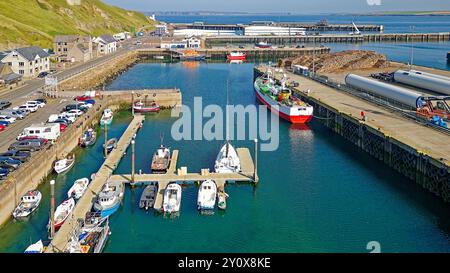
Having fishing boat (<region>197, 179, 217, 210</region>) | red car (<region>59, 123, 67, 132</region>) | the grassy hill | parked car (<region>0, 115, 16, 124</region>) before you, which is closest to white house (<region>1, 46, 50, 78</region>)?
the grassy hill

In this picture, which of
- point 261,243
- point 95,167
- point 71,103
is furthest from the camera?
point 71,103

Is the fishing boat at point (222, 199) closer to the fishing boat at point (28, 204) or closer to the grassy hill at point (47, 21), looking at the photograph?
the fishing boat at point (28, 204)

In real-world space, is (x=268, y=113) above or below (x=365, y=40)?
below

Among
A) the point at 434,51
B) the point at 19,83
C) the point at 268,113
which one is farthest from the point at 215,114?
the point at 434,51

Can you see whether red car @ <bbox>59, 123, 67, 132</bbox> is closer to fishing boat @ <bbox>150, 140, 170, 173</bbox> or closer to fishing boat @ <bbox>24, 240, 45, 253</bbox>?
fishing boat @ <bbox>150, 140, 170, 173</bbox>

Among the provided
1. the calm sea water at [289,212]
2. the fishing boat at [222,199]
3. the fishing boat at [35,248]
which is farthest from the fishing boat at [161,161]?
the fishing boat at [35,248]

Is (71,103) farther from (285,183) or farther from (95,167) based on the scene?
(285,183)
